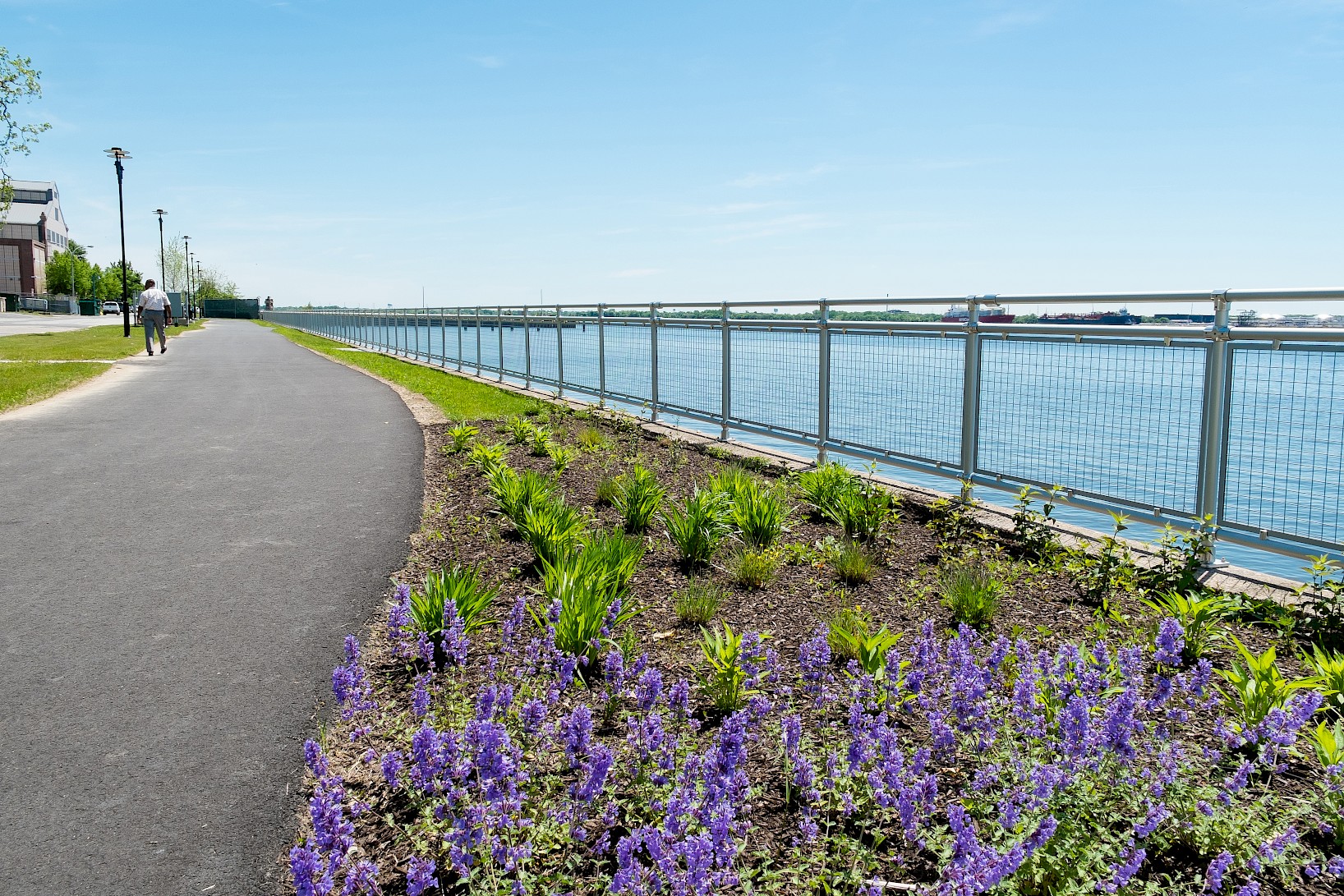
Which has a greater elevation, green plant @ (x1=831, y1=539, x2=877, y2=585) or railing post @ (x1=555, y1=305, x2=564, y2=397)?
railing post @ (x1=555, y1=305, x2=564, y2=397)

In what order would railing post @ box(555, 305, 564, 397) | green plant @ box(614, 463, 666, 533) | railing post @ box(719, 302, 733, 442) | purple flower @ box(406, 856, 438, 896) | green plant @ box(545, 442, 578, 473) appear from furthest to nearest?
railing post @ box(555, 305, 564, 397), railing post @ box(719, 302, 733, 442), green plant @ box(545, 442, 578, 473), green plant @ box(614, 463, 666, 533), purple flower @ box(406, 856, 438, 896)

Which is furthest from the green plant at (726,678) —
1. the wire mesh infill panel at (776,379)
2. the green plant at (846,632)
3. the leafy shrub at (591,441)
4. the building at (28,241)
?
the building at (28,241)

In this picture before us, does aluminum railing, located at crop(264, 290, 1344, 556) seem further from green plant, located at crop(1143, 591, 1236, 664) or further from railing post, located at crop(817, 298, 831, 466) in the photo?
green plant, located at crop(1143, 591, 1236, 664)

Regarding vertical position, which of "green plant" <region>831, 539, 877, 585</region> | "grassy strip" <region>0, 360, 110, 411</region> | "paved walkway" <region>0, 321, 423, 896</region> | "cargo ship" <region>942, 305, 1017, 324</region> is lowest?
"paved walkway" <region>0, 321, 423, 896</region>

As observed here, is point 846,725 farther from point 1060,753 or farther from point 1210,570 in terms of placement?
point 1210,570

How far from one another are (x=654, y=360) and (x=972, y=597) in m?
8.69

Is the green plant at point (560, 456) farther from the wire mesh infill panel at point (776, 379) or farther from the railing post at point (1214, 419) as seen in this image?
the railing post at point (1214, 419)

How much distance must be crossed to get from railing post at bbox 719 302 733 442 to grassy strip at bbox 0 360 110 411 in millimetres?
10921

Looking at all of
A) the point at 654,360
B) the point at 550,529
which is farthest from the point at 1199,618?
the point at 654,360

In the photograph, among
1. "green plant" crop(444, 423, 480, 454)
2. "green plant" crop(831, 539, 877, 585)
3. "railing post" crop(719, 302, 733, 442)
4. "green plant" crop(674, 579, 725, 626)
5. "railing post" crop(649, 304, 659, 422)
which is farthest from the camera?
"railing post" crop(649, 304, 659, 422)

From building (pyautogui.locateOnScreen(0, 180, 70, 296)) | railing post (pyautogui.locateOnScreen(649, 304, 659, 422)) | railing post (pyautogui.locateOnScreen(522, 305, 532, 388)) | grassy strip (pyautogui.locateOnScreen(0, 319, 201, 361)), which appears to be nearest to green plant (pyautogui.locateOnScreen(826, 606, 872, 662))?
railing post (pyautogui.locateOnScreen(649, 304, 659, 422))

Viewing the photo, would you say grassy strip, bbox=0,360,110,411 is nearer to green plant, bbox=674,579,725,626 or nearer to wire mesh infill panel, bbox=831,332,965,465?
wire mesh infill panel, bbox=831,332,965,465

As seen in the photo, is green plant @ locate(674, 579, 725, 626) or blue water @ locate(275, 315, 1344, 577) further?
blue water @ locate(275, 315, 1344, 577)

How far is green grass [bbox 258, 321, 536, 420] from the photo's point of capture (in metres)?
15.0
